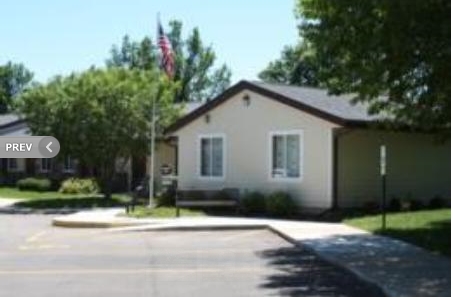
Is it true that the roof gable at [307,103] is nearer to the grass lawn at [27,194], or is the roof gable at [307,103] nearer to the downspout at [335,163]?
A: the downspout at [335,163]

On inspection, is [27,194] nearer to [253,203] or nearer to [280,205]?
[253,203]

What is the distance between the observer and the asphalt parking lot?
1159 cm

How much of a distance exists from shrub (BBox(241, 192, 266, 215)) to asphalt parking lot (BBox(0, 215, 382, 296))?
6.06 metres

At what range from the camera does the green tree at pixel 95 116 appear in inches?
1284

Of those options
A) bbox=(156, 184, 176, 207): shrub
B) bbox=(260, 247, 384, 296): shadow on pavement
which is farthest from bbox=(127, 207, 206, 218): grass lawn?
bbox=(260, 247, 384, 296): shadow on pavement

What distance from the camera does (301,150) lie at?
2625cm

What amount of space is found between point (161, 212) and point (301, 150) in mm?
4390

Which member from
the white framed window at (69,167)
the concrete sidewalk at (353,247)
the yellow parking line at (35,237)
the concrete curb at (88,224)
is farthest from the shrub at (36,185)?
the yellow parking line at (35,237)

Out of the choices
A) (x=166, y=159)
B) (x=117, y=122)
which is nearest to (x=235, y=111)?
(x=117, y=122)

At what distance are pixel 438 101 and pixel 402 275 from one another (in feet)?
13.7

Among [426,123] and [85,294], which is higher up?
[426,123]

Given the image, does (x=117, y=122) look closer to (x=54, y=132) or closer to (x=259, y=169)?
(x=54, y=132)

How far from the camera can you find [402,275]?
12492mm

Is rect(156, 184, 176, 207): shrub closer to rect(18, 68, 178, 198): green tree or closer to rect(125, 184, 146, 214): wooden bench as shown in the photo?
rect(125, 184, 146, 214): wooden bench
